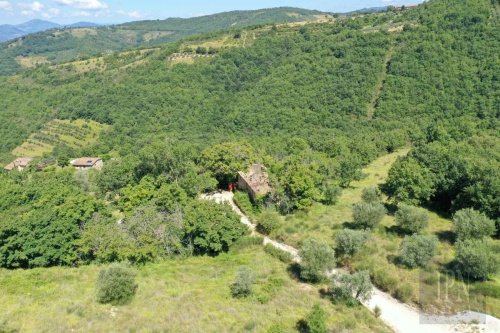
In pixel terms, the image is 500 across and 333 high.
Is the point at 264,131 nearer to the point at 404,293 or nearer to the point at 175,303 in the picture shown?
the point at 404,293

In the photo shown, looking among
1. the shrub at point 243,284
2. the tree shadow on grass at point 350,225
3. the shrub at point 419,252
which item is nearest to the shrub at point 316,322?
the shrub at point 243,284

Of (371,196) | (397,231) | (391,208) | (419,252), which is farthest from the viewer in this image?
(371,196)

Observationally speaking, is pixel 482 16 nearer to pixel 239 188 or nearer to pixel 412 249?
pixel 239 188

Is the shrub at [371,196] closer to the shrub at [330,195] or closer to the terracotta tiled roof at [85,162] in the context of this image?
the shrub at [330,195]

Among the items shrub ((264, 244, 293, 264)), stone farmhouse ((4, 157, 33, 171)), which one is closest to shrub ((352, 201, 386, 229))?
shrub ((264, 244, 293, 264))

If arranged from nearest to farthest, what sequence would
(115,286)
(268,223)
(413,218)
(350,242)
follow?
(115,286) < (350,242) < (413,218) < (268,223)

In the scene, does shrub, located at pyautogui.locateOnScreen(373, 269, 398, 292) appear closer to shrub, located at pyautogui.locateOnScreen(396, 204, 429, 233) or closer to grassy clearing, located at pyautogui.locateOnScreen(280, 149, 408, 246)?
grassy clearing, located at pyautogui.locateOnScreen(280, 149, 408, 246)

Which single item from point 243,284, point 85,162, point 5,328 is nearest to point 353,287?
point 243,284

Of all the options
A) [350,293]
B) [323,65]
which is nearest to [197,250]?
[350,293]
